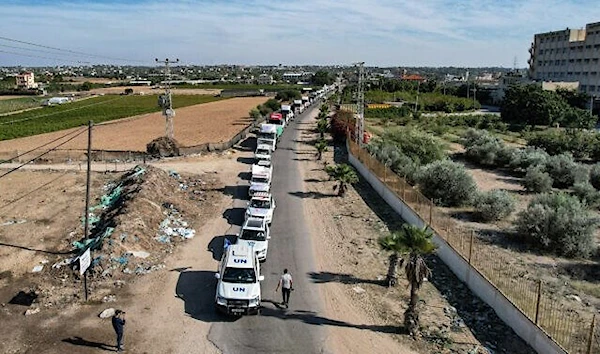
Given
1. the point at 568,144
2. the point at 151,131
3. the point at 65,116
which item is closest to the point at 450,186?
the point at 568,144

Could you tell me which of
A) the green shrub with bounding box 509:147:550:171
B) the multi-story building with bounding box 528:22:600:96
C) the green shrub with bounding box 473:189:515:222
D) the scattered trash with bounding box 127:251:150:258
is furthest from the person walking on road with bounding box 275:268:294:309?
the multi-story building with bounding box 528:22:600:96

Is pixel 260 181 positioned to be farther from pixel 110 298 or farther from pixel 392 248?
pixel 392 248

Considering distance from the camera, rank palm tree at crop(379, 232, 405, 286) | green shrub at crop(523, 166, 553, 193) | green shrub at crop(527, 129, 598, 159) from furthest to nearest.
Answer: green shrub at crop(527, 129, 598, 159)
green shrub at crop(523, 166, 553, 193)
palm tree at crop(379, 232, 405, 286)

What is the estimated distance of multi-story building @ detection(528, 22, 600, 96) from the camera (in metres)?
99.2

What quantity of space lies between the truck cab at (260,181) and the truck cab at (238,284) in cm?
1090

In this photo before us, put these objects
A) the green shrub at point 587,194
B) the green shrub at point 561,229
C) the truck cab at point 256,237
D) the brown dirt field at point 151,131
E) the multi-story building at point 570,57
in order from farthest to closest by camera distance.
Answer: the multi-story building at point 570,57
the brown dirt field at point 151,131
the green shrub at point 587,194
the green shrub at point 561,229
the truck cab at point 256,237

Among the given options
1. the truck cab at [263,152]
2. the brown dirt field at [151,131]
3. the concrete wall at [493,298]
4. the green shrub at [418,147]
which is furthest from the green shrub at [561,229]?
the brown dirt field at [151,131]

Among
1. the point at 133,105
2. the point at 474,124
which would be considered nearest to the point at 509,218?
the point at 474,124

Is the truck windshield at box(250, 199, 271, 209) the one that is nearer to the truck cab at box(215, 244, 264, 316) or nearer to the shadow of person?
the truck cab at box(215, 244, 264, 316)

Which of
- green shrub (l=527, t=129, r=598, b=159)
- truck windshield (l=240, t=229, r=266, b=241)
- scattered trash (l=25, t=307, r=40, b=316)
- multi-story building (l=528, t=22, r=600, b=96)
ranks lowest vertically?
scattered trash (l=25, t=307, r=40, b=316)

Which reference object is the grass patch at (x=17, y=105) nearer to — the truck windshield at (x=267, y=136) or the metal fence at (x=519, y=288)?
the truck windshield at (x=267, y=136)

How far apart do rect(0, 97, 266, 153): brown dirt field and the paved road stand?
26006 millimetres

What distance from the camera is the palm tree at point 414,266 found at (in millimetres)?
14242

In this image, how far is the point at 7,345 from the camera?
548 inches
